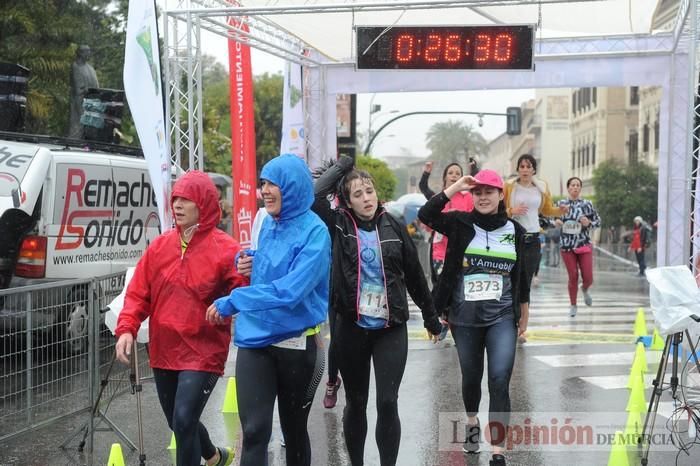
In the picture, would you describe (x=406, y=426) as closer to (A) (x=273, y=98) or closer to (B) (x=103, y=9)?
(B) (x=103, y=9)

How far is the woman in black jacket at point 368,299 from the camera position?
5.29m

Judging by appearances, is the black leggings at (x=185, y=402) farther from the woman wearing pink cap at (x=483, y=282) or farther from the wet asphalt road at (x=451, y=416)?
the woman wearing pink cap at (x=483, y=282)

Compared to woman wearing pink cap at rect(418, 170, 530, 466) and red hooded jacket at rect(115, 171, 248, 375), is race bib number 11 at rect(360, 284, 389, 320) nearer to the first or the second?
red hooded jacket at rect(115, 171, 248, 375)

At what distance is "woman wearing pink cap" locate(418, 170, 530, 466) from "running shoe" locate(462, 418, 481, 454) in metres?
0.28

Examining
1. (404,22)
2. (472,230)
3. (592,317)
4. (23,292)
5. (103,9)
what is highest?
(103,9)

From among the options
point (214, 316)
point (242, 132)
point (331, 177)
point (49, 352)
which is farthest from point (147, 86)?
point (214, 316)

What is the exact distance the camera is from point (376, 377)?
5.33m

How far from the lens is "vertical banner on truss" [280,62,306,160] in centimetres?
1446

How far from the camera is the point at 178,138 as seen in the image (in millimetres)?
11102

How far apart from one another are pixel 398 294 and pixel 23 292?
271 cm

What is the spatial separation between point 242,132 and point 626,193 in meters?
37.8

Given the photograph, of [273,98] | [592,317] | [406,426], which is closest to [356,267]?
[406,426]

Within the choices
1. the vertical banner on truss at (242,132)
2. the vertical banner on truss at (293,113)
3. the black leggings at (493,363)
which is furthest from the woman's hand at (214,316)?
the vertical banner on truss at (293,113)

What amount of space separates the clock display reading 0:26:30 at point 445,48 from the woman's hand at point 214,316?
8.24 m
